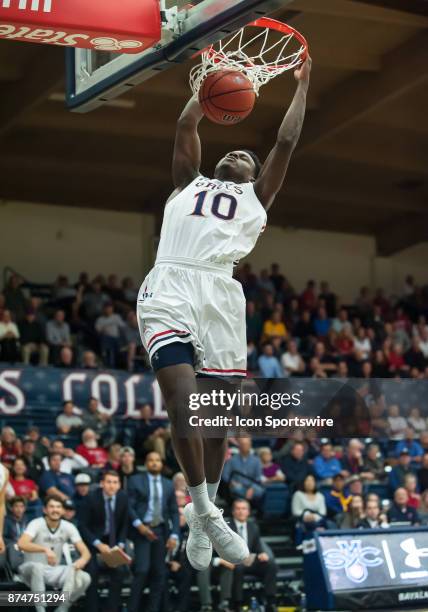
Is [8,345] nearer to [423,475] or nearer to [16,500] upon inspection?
[16,500]

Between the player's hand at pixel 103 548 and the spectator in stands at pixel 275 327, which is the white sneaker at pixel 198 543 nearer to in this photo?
the player's hand at pixel 103 548

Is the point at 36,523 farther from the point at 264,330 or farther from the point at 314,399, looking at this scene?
the point at 264,330

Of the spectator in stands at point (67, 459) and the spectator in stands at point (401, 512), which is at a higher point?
the spectator in stands at point (67, 459)

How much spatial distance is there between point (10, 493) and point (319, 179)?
45.6 ft

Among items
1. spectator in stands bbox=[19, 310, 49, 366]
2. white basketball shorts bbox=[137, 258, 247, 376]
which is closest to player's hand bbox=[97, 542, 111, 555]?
spectator in stands bbox=[19, 310, 49, 366]

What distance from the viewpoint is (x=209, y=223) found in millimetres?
6086

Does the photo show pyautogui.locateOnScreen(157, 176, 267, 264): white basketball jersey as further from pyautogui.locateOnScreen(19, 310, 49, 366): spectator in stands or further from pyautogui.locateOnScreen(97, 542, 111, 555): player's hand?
pyautogui.locateOnScreen(19, 310, 49, 366): spectator in stands

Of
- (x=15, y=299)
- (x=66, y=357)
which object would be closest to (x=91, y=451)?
(x=66, y=357)

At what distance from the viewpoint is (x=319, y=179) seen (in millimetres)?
25672

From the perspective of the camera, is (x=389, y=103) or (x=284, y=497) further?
(x=389, y=103)

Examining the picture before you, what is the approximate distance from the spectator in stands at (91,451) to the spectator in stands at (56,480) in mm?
982

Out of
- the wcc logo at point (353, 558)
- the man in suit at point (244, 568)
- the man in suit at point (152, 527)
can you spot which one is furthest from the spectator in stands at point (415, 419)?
the man in suit at point (244, 568)

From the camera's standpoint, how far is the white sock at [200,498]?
5.90 m

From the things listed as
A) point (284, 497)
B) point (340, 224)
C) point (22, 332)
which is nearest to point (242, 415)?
point (284, 497)
